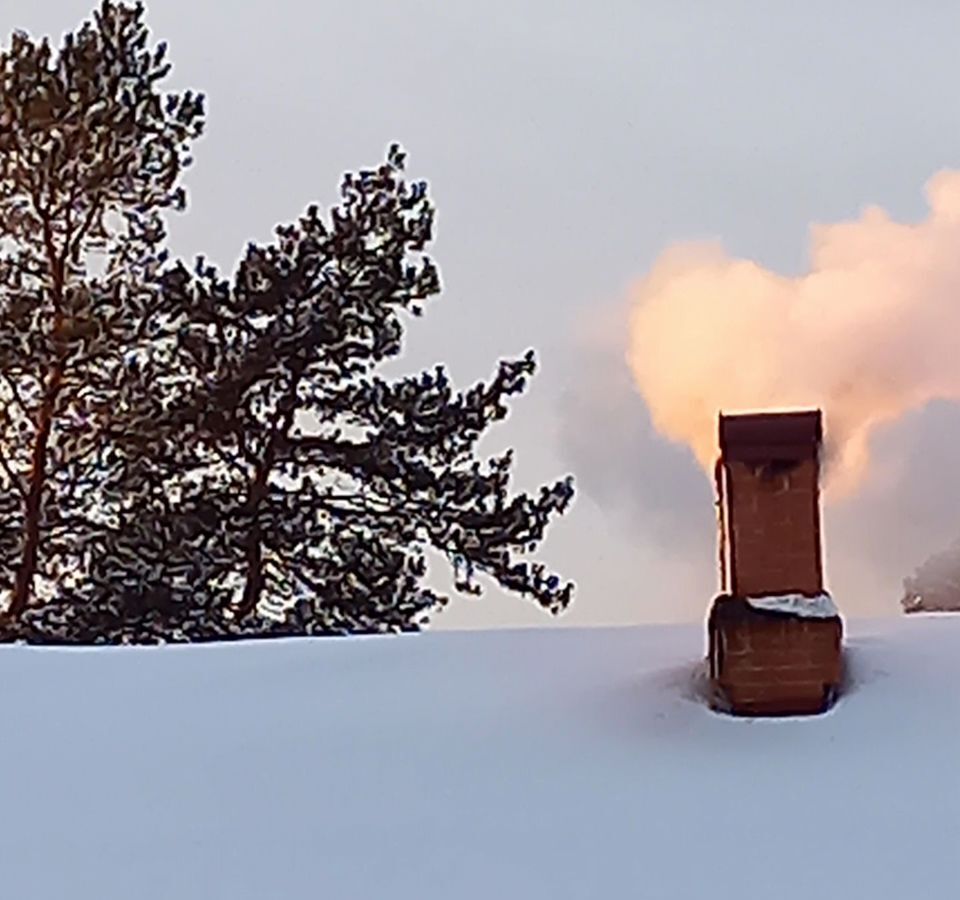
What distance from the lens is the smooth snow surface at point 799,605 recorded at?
452cm

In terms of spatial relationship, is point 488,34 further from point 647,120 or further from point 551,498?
point 551,498

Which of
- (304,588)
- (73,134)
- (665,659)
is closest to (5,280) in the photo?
(73,134)

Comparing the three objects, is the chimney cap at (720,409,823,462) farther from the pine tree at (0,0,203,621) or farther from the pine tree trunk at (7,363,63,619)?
the pine tree trunk at (7,363,63,619)

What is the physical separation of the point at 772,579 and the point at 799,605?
11cm

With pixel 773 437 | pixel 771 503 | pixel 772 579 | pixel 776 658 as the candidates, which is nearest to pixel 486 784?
pixel 776 658

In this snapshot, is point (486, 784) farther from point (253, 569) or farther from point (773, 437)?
point (253, 569)

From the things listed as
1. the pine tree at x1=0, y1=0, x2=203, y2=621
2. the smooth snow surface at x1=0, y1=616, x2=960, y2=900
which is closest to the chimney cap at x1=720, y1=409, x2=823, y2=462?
the smooth snow surface at x1=0, y1=616, x2=960, y2=900

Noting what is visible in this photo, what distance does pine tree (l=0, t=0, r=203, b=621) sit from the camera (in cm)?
1596

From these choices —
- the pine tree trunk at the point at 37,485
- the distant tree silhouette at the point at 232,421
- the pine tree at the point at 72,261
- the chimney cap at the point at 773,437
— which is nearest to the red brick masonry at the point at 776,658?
the chimney cap at the point at 773,437

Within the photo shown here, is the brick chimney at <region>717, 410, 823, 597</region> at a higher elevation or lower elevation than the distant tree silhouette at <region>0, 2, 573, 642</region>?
lower

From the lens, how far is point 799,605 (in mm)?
4531

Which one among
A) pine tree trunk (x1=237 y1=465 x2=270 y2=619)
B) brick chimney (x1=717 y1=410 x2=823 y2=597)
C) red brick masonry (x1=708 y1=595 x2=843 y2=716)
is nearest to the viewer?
red brick masonry (x1=708 y1=595 x2=843 y2=716)

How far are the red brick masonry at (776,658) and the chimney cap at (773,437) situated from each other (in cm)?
43

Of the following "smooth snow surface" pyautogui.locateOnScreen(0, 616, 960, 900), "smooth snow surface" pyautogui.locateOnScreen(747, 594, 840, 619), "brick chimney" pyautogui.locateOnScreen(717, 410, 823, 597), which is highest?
"brick chimney" pyautogui.locateOnScreen(717, 410, 823, 597)
